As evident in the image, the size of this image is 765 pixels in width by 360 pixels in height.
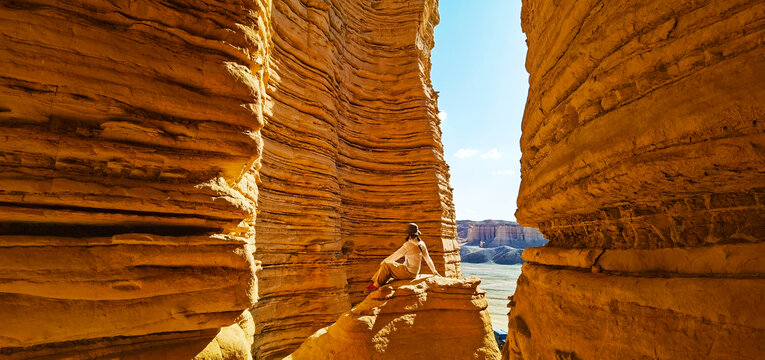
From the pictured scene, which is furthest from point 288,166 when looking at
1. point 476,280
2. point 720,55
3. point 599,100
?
point 720,55

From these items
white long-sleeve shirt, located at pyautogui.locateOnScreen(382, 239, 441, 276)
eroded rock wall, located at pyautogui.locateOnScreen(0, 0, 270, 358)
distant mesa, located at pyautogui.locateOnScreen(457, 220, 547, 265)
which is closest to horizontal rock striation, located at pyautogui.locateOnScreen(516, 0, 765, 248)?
eroded rock wall, located at pyautogui.locateOnScreen(0, 0, 270, 358)

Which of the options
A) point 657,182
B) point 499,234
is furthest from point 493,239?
point 657,182

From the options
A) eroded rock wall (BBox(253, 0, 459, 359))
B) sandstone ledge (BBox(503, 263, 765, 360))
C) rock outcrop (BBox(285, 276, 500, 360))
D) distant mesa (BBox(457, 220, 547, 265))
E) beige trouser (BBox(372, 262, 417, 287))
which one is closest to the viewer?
sandstone ledge (BBox(503, 263, 765, 360))

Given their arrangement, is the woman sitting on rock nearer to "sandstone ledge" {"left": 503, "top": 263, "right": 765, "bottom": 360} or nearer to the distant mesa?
"sandstone ledge" {"left": 503, "top": 263, "right": 765, "bottom": 360}

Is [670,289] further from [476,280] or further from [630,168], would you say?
[476,280]

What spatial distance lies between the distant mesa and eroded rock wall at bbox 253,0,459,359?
1338 inches

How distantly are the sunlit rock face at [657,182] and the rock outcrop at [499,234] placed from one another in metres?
49.3

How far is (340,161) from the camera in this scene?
32.1ft

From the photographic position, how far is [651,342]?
129 centimetres

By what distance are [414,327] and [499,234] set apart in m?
50.0

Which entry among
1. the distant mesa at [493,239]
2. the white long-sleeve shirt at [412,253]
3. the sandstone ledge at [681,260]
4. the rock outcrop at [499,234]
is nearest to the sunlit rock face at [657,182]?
the sandstone ledge at [681,260]

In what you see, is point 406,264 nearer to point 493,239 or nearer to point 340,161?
point 340,161

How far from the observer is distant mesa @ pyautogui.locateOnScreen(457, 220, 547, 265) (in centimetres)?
4225

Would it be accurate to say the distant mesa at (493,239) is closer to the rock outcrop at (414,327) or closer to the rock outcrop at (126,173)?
the rock outcrop at (414,327)
